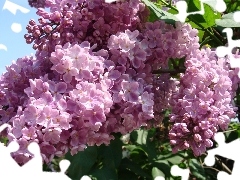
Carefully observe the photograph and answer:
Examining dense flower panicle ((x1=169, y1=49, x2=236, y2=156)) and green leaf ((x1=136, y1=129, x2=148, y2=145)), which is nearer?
dense flower panicle ((x1=169, y1=49, x2=236, y2=156))

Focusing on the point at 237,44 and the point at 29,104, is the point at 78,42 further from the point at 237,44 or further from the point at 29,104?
the point at 237,44

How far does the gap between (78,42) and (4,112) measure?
0.20m

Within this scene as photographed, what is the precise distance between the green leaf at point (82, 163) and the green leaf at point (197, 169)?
1.52ft

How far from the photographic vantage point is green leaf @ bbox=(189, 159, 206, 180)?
1.87 meters

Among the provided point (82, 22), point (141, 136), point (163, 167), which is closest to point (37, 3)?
point (141, 136)

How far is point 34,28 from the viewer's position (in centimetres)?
116

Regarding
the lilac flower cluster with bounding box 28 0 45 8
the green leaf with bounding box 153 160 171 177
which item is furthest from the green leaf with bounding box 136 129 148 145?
the lilac flower cluster with bounding box 28 0 45 8

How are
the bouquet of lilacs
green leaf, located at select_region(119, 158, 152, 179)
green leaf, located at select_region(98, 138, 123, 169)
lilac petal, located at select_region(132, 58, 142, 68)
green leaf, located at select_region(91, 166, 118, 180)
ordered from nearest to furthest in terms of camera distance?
the bouquet of lilacs
lilac petal, located at select_region(132, 58, 142, 68)
green leaf, located at select_region(91, 166, 118, 180)
green leaf, located at select_region(98, 138, 123, 169)
green leaf, located at select_region(119, 158, 152, 179)

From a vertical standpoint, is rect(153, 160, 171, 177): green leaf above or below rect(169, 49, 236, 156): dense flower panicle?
below

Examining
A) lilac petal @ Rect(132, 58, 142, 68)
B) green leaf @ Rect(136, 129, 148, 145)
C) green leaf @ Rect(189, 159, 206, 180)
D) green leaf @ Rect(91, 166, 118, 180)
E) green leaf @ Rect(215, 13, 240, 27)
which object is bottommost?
green leaf @ Rect(189, 159, 206, 180)

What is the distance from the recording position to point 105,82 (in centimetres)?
106

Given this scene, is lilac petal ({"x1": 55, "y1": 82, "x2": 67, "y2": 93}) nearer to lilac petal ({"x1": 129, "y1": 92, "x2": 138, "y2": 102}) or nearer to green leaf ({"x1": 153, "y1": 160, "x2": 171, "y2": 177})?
lilac petal ({"x1": 129, "y1": 92, "x2": 138, "y2": 102})

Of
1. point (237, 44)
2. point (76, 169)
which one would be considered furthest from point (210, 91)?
point (76, 169)

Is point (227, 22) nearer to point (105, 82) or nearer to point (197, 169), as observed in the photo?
point (105, 82)
